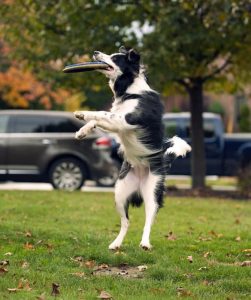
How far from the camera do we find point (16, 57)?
17.1 meters

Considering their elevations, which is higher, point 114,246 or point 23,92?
point 23,92

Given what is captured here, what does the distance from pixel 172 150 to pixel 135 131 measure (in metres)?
0.75

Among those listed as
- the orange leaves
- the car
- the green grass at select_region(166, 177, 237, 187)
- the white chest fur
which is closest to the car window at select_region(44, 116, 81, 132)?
the car

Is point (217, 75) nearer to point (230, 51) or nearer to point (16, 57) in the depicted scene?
point (230, 51)

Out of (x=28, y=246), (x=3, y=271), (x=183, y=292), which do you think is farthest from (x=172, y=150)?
(x=3, y=271)

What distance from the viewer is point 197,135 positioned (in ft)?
57.0

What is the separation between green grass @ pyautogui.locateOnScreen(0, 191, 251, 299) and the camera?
21.0 feet

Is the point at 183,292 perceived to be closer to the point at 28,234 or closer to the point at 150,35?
the point at 28,234

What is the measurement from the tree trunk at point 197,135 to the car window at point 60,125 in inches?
107

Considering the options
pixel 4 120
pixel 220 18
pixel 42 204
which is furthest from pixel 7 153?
pixel 220 18

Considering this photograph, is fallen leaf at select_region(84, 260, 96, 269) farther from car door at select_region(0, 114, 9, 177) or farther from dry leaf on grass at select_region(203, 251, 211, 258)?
car door at select_region(0, 114, 9, 177)

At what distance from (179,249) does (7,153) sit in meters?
9.65

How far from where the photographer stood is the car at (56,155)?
1711cm

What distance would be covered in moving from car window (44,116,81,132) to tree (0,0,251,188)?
2.82 feet
